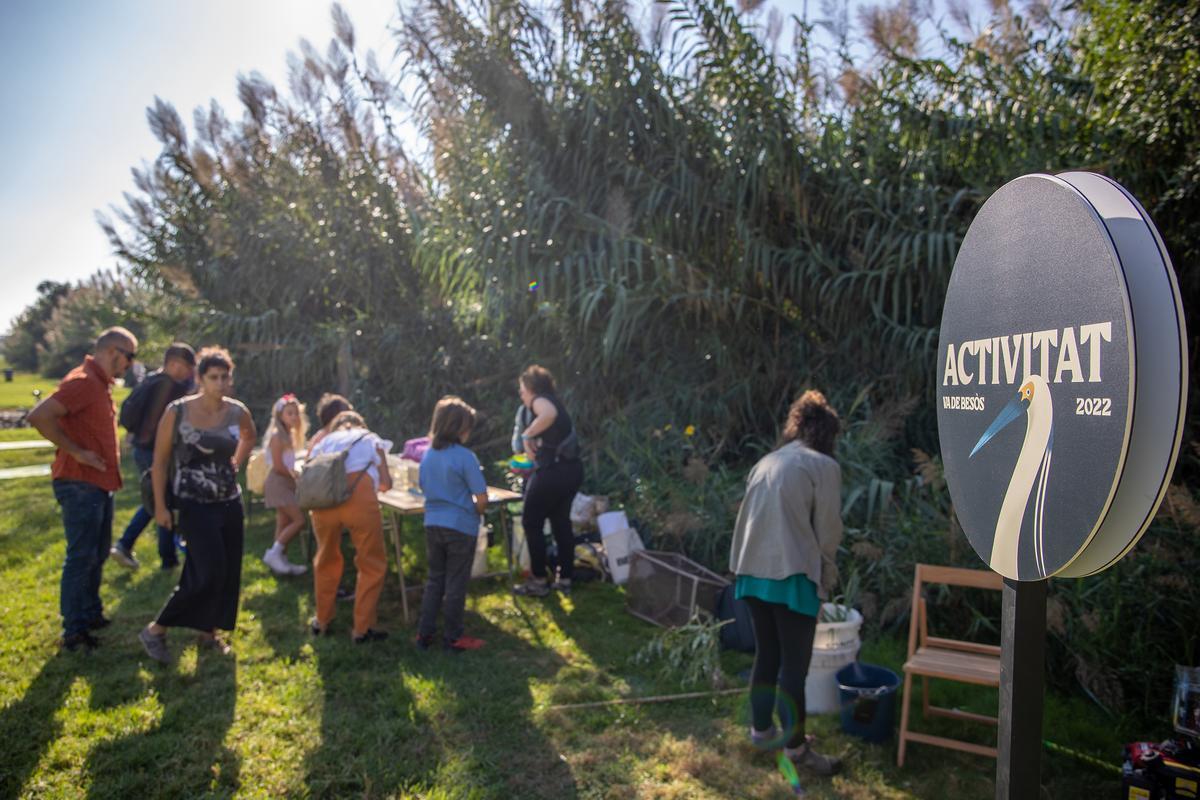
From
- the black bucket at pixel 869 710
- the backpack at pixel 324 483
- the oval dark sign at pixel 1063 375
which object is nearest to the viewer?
the oval dark sign at pixel 1063 375

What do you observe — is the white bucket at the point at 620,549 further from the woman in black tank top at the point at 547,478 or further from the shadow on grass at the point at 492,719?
the shadow on grass at the point at 492,719

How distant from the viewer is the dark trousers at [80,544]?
4.62 meters

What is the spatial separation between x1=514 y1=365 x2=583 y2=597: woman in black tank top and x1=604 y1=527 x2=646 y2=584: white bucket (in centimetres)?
31

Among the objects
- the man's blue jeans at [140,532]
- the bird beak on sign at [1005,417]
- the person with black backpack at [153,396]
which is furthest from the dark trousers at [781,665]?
the man's blue jeans at [140,532]

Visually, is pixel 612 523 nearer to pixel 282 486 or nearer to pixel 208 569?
pixel 282 486

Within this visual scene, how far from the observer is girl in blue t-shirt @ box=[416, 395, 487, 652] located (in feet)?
16.2

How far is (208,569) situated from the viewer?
440cm

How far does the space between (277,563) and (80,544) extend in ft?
6.58

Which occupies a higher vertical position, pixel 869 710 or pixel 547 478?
pixel 547 478

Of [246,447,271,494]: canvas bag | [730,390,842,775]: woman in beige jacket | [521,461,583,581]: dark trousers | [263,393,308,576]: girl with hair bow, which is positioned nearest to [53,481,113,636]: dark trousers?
[263,393,308,576]: girl with hair bow

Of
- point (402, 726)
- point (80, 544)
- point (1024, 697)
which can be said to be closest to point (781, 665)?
point (402, 726)

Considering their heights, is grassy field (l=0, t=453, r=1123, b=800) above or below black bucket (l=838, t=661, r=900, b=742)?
below

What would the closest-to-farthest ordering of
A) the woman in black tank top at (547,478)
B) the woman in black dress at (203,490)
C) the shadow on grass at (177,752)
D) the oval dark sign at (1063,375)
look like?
the oval dark sign at (1063,375), the shadow on grass at (177,752), the woman in black dress at (203,490), the woman in black tank top at (547,478)

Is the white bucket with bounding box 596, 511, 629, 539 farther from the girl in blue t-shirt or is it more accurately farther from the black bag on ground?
the girl in blue t-shirt
